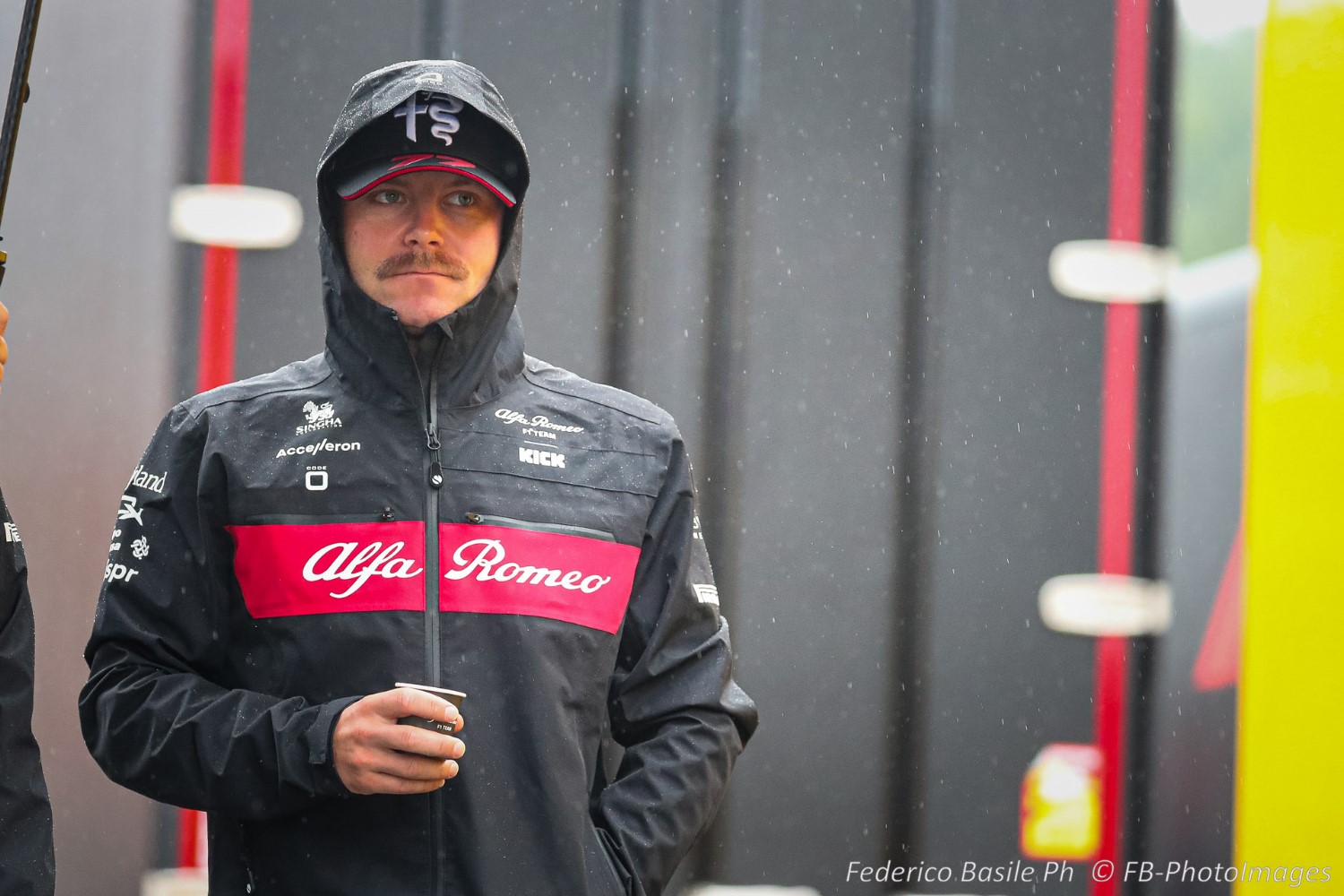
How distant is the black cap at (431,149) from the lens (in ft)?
5.14

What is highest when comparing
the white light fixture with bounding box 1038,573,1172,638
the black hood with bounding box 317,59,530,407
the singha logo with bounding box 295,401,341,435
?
the black hood with bounding box 317,59,530,407

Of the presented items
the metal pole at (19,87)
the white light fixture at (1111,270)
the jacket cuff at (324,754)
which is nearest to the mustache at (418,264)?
the metal pole at (19,87)

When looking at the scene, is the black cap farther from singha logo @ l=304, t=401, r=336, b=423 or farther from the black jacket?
the black jacket

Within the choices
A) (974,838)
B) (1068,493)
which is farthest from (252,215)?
(974,838)

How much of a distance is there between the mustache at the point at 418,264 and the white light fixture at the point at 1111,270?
105cm

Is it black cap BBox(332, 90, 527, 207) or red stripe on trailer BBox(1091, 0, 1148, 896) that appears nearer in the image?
black cap BBox(332, 90, 527, 207)

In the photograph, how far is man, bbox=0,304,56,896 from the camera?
1358mm

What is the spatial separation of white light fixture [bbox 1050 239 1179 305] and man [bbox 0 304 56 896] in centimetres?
155

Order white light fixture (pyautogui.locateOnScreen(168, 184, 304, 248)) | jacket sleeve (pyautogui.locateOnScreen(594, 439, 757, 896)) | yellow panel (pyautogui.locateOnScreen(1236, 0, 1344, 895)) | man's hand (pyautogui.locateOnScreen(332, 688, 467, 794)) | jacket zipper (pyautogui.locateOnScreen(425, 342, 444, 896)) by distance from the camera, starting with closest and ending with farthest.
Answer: man's hand (pyautogui.locateOnScreen(332, 688, 467, 794)) < jacket zipper (pyautogui.locateOnScreen(425, 342, 444, 896)) < jacket sleeve (pyautogui.locateOnScreen(594, 439, 757, 896)) < white light fixture (pyautogui.locateOnScreen(168, 184, 304, 248)) < yellow panel (pyautogui.locateOnScreen(1236, 0, 1344, 895))

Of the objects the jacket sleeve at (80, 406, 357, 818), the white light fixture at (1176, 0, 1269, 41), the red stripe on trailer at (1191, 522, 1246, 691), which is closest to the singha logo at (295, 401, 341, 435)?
the jacket sleeve at (80, 406, 357, 818)

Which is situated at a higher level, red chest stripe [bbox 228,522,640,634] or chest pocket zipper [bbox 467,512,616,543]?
chest pocket zipper [bbox 467,512,616,543]

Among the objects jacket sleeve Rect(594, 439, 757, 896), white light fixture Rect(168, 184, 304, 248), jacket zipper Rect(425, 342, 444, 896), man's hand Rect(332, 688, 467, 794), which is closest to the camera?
man's hand Rect(332, 688, 467, 794)

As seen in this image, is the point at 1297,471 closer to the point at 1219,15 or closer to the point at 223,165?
the point at 1219,15

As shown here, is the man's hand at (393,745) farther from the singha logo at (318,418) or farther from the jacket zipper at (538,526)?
the singha logo at (318,418)
